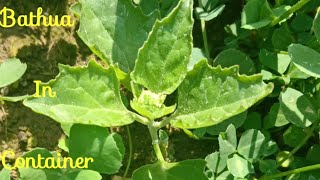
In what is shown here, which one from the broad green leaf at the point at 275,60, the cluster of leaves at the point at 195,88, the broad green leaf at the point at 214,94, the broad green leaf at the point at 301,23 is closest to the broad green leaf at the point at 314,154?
the cluster of leaves at the point at 195,88

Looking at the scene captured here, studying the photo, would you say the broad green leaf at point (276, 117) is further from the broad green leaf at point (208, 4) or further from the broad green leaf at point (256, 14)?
the broad green leaf at point (208, 4)

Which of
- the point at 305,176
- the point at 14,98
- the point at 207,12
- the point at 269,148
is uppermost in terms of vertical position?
the point at 207,12

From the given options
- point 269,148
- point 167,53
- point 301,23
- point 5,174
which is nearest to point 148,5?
point 167,53

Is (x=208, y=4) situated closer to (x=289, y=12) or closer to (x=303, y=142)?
(x=289, y=12)

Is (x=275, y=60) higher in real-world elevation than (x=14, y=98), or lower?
higher

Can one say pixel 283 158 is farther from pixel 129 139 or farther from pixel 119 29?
pixel 119 29

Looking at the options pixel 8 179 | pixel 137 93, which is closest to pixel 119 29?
pixel 137 93

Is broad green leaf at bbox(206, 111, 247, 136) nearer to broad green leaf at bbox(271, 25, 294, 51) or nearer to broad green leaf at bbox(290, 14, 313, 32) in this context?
broad green leaf at bbox(271, 25, 294, 51)
